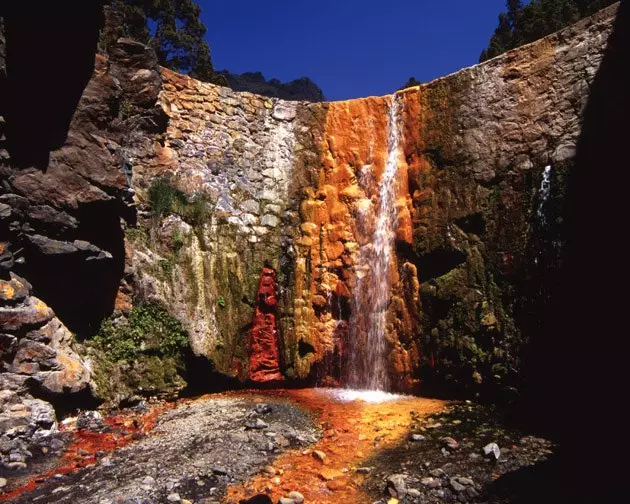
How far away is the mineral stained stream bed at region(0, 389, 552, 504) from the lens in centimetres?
470

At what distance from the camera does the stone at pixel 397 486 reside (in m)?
4.73

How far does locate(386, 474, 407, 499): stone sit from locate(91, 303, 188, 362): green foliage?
14.3 ft

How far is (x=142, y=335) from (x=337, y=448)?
377 centimetres

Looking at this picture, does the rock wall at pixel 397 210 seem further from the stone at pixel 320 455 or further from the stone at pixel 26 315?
the stone at pixel 320 455

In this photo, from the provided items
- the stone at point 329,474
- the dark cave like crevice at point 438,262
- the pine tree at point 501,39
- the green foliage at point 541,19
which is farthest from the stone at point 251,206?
the pine tree at point 501,39

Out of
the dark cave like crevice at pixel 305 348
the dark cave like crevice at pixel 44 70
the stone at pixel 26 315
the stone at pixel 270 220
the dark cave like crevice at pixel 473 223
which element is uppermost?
the dark cave like crevice at pixel 44 70

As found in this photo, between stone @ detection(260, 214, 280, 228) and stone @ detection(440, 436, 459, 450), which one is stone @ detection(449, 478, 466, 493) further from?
stone @ detection(260, 214, 280, 228)

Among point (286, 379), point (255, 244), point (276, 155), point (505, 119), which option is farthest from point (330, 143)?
point (286, 379)

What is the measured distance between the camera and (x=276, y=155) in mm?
10188

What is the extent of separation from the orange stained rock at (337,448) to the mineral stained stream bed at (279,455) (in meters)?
0.01

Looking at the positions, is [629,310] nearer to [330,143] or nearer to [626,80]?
[626,80]

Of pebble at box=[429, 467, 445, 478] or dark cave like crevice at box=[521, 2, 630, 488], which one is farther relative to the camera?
dark cave like crevice at box=[521, 2, 630, 488]

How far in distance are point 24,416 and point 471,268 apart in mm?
6983

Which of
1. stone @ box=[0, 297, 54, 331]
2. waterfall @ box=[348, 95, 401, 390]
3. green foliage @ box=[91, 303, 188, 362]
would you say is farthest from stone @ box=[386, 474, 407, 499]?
stone @ box=[0, 297, 54, 331]
